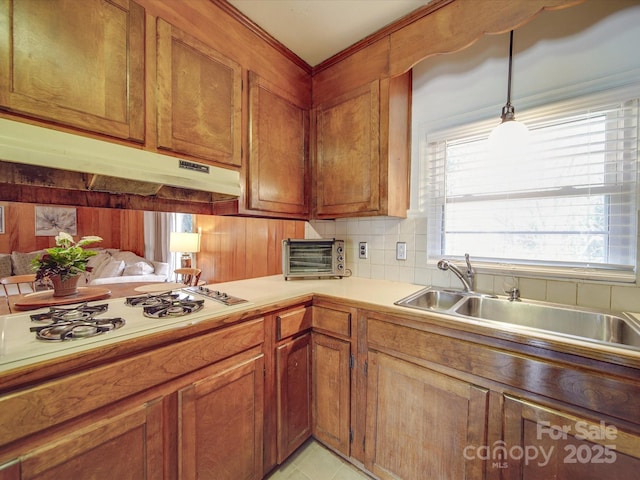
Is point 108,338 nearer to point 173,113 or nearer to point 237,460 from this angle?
point 237,460

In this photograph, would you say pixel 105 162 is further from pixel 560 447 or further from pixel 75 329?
pixel 560 447

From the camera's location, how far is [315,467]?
1.37 metres

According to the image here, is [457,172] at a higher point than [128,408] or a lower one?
higher

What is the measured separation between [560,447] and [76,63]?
2.12m

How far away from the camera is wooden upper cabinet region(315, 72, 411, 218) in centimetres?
151

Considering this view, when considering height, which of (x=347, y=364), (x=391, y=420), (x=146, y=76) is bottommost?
(x=391, y=420)

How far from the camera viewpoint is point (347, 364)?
4.37 feet

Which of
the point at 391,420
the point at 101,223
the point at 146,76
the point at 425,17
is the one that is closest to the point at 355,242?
the point at 391,420

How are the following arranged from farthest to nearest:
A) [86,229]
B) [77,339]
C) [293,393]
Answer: [86,229] → [293,393] → [77,339]

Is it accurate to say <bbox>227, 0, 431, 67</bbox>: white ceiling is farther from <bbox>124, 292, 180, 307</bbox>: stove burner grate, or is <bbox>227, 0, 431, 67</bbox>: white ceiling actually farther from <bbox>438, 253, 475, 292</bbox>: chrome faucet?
<bbox>124, 292, 180, 307</bbox>: stove burner grate

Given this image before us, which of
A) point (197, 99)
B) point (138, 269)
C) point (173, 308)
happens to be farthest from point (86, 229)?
point (173, 308)

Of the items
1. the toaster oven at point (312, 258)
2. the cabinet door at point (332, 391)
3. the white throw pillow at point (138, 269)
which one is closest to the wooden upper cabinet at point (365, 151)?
the toaster oven at point (312, 258)

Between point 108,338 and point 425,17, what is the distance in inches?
77.4

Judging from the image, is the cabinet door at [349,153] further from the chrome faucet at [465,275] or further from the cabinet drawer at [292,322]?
the cabinet drawer at [292,322]
